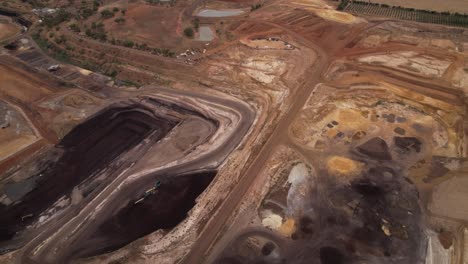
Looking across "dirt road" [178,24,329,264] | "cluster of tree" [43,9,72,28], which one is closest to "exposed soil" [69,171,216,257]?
"dirt road" [178,24,329,264]

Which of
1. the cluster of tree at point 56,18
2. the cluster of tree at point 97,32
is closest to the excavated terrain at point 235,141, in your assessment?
the cluster of tree at point 97,32

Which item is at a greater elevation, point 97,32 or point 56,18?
point 56,18

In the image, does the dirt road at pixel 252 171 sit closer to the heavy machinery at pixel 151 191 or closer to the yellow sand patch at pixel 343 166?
the yellow sand patch at pixel 343 166

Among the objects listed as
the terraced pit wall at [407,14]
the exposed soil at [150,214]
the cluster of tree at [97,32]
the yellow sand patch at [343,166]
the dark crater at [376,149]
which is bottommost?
the exposed soil at [150,214]

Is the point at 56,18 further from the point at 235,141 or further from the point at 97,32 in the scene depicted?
the point at 235,141

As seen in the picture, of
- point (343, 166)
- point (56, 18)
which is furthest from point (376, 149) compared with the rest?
point (56, 18)
